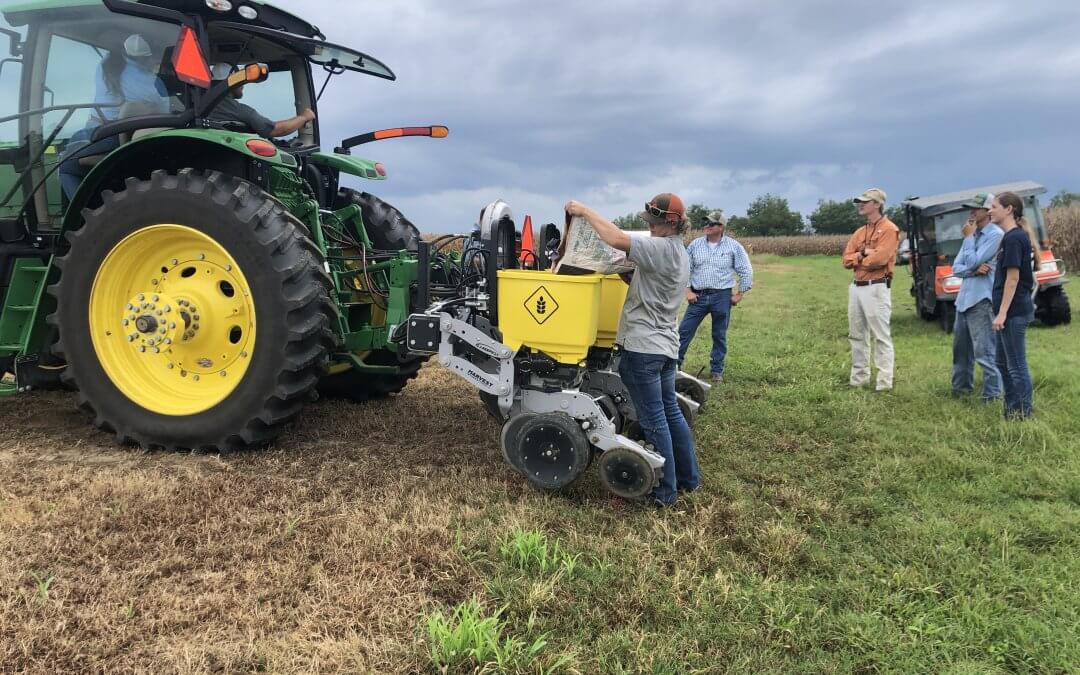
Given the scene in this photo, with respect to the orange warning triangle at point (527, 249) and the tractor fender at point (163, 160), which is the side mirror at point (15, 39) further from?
the orange warning triangle at point (527, 249)

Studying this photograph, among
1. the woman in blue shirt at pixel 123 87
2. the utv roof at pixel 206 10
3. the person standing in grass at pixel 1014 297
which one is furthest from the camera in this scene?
the person standing in grass at pixel 1014 297

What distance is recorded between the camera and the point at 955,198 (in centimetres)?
1013

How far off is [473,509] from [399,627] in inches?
36.4

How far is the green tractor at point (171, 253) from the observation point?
11.7ft

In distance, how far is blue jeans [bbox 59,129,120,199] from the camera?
4121 mm

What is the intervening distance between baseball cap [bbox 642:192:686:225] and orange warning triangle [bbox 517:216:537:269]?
0.70 m

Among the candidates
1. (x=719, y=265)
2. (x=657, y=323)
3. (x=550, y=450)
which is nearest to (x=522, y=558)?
(x=550, y=450)

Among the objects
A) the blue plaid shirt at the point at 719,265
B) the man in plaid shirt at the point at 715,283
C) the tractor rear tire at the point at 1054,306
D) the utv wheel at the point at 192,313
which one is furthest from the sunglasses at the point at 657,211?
A: the tractor rear tire at the point at 1054,306

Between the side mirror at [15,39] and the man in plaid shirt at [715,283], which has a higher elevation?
the side mirror at [15,39]

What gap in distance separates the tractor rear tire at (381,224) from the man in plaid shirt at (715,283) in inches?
109

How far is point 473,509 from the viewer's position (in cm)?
311

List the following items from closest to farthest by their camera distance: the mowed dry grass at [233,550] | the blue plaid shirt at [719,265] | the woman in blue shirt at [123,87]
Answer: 1. the mowed dry grass at [233,550]
2. the woman in blue shirt at [123,87]
3. the blue plaid shirt at [719,265]

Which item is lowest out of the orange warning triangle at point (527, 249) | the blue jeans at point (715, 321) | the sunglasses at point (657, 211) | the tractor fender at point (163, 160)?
the blue jeans at point (715, 321)

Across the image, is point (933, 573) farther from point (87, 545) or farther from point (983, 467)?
point (87, 545)
